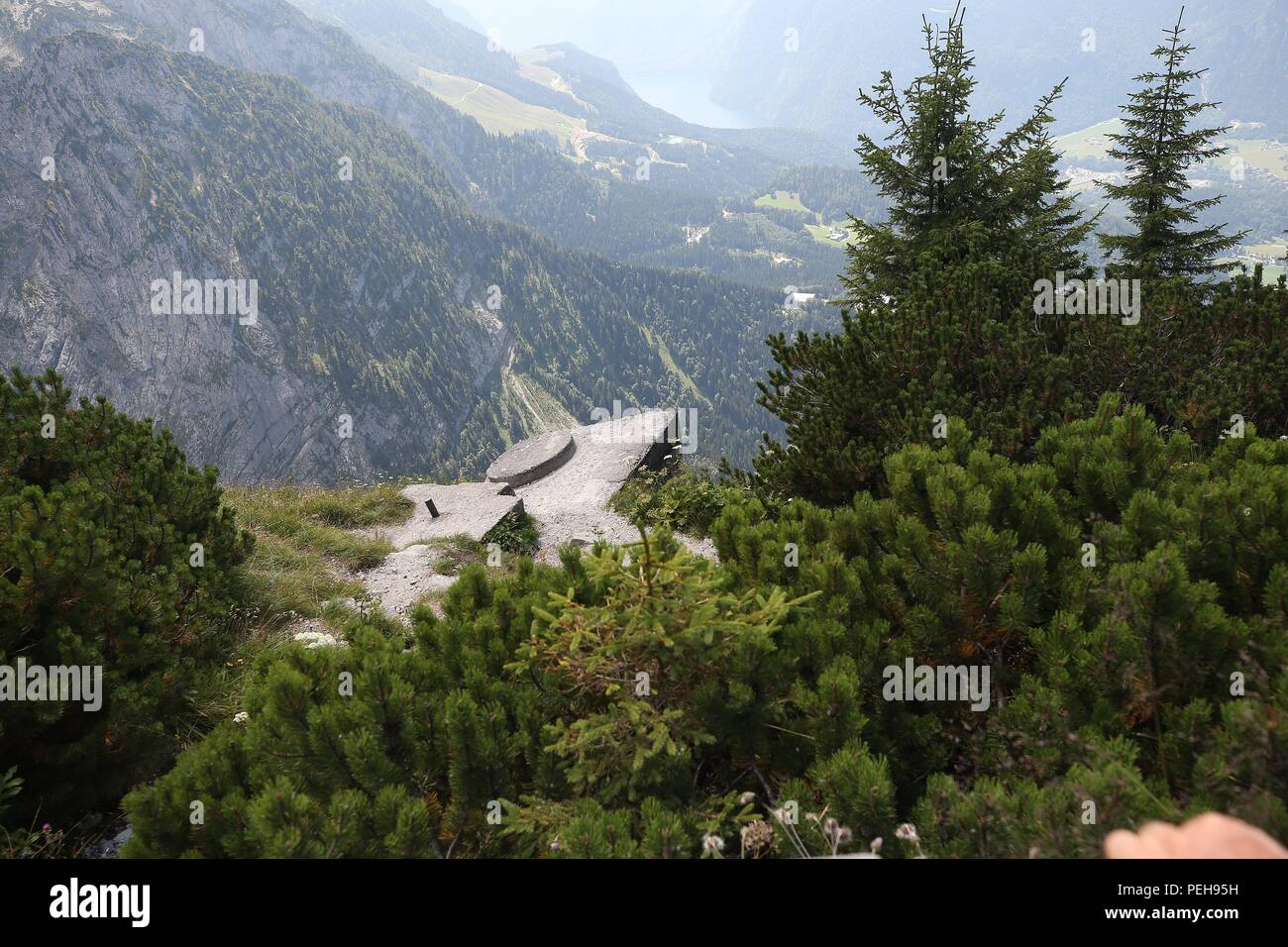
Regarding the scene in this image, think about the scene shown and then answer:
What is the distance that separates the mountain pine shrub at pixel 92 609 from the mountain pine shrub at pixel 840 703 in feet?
5.82

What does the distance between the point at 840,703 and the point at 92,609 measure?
17.0ft

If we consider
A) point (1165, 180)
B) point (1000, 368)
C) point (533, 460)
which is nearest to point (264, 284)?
point (533, 460)

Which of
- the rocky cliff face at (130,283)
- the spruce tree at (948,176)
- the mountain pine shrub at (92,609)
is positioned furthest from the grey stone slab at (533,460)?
the rocky cliff face at (130,283)

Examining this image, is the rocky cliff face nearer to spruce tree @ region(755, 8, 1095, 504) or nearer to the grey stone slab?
the grey stone slab

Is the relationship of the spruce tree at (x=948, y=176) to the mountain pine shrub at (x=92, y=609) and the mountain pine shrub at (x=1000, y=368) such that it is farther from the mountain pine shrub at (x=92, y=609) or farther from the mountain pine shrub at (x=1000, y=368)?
the mountain pine shrub at (x=92, y=609)

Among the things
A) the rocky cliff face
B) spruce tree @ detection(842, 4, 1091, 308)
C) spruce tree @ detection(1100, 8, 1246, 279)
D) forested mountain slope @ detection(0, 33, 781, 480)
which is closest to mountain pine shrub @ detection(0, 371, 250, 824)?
spruce tree @ detection(842, 4, 1091, 308)

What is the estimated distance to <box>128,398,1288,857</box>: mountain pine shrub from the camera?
2.56 metres

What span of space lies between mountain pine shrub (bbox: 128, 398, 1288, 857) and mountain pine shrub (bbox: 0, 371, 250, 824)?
1.77 m

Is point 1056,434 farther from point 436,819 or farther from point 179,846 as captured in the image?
point 179,846

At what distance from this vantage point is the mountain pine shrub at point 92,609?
15.1 ft

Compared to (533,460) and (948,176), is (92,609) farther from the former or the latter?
(948,176)

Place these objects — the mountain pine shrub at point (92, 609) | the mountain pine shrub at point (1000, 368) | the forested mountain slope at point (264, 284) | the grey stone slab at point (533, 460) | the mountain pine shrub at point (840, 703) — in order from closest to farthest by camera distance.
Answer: the mountain pine shrub at point (840, 703) < the mountain pine shrub at point (92, 609) < the mountain pine shrub at point (1000, 368) < the grey stone slab at point (533, 460) < the forested mountain slope at point (264, 284)

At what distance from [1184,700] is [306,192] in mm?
196752
